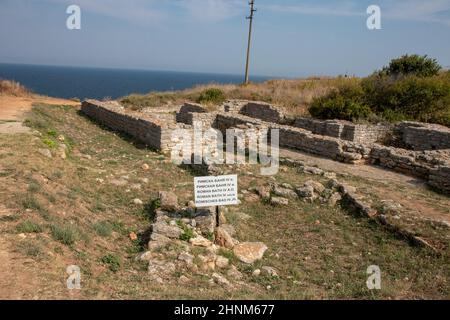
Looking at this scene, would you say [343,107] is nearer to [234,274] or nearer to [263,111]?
[263,111]

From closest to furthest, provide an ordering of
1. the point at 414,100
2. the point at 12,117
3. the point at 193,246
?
the point at 193,246, the point at 12,117, the point at 414,100

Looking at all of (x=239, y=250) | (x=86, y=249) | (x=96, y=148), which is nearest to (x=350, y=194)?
(x=239, y=250)

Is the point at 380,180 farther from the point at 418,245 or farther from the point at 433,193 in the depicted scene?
the point at 418,245

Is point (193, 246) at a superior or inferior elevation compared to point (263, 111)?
inferior

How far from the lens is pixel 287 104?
792 inches

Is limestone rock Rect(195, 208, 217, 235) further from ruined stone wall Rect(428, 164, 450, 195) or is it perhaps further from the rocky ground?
ruined stone wall Rect(428, 164, 450, 195)

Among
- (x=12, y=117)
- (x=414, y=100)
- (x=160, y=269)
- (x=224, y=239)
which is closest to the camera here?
(x=160, y=269)

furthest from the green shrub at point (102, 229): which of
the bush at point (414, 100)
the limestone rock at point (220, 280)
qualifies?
the bush at point (414, 100)

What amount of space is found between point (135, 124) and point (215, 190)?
7.65 m

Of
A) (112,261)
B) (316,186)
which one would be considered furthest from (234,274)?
(316,186)

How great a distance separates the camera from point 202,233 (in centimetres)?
646

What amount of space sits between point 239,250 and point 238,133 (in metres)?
7.68

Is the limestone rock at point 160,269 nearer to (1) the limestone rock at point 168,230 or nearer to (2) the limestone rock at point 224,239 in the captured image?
(1) the limestone rock at point 168,230

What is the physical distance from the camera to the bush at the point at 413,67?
20281 millimetres
